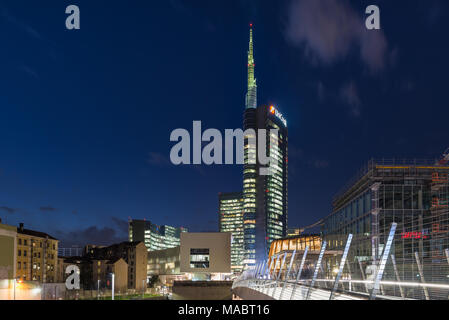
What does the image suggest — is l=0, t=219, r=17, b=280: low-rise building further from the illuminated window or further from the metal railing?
the metal railing

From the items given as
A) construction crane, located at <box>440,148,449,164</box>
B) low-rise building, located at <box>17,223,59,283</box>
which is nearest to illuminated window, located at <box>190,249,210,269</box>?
low-rise building, located at <box>17,223,59,283</box>

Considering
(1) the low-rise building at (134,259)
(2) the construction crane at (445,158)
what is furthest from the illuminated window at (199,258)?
(2) the construction crane at (445,158)

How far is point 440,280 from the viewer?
13.5 meters

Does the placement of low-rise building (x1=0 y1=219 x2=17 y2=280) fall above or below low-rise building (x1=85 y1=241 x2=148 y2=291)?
above

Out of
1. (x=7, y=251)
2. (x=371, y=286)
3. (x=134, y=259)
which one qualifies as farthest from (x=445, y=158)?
(x=134, y=259)

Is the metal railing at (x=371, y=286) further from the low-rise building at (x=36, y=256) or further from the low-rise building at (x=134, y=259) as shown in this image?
the low-rise building at (x=134, y=259)

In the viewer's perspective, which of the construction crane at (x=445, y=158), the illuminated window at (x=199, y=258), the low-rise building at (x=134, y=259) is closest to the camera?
the construction crane at (x=445, y=158)

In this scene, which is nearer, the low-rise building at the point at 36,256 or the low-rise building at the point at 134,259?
the low-rise building at the point at 36,256

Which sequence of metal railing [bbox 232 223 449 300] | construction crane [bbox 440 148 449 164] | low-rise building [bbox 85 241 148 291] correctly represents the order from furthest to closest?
low-rise building [bbox 85 241 148 291]
construction crane [bbox 440 148 449 164]
metal railing [bbox 232 223 449 300]

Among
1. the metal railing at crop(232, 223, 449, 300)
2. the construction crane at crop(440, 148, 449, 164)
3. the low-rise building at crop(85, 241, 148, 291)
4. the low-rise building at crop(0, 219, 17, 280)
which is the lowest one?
the low-rise building at crop(85, 241, 148, 291)

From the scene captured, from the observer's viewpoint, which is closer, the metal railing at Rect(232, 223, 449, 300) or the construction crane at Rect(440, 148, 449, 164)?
the metal railing at Rect(232, 223, 449, 300)
